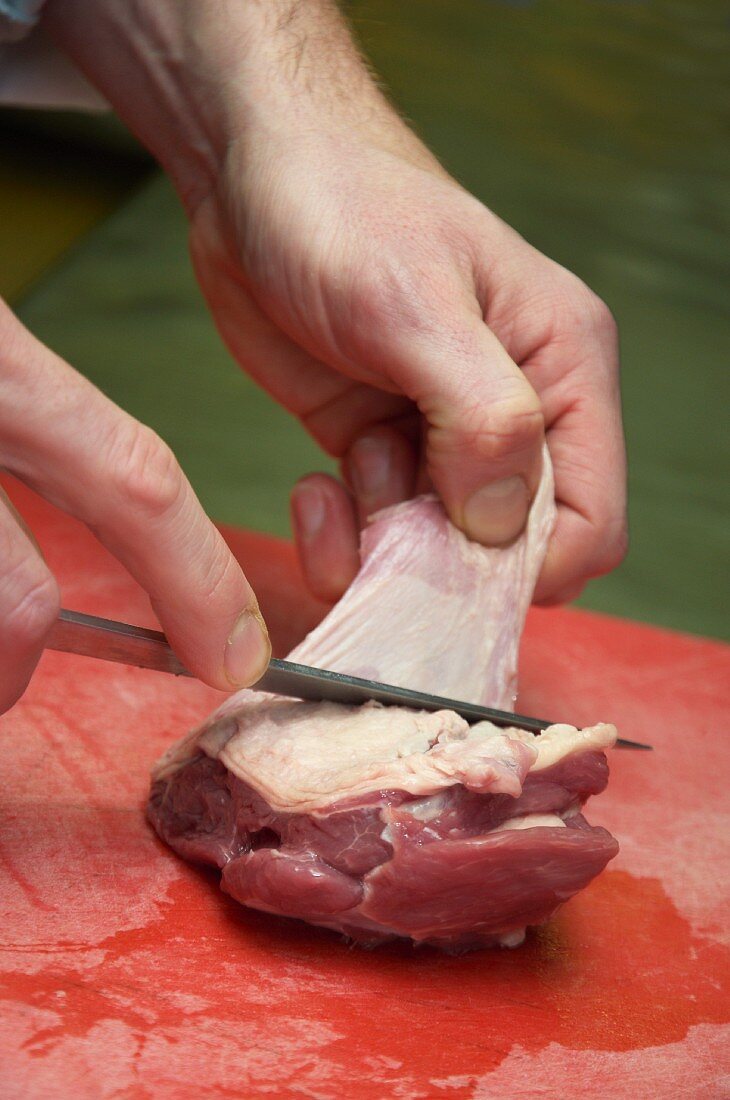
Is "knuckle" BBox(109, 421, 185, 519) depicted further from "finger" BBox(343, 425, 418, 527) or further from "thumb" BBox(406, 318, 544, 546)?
"finger" BBox(343, 425, 418, 527)

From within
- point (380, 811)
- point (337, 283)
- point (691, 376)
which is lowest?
point (691, 376)

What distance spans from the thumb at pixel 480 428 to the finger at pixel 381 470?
0.37m

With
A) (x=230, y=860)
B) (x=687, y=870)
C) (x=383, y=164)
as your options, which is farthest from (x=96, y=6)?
Result: (x=687, y=870)

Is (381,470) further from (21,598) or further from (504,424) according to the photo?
(21,598)

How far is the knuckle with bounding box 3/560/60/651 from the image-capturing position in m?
1.22

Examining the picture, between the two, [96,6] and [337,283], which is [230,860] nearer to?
[337,283]

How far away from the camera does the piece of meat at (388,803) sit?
1304mm

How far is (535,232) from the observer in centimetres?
390

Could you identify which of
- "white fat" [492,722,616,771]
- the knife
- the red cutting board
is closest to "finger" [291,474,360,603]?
the red cutting board

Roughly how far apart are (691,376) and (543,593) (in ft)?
6.08

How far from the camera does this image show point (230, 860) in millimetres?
1417

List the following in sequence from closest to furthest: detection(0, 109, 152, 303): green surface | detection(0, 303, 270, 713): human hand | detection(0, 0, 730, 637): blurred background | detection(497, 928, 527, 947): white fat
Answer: detection(0, 303, 270, 713): human hand < detection(497, 928, 527, 947): white fat < detection(0, 0, 730, 637): blurred background < detection(0, 109, 152, 303): green surface

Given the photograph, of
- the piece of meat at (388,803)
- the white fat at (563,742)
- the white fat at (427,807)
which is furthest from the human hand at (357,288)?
the white fat at (427,807)

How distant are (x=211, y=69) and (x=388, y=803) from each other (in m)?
1.47
